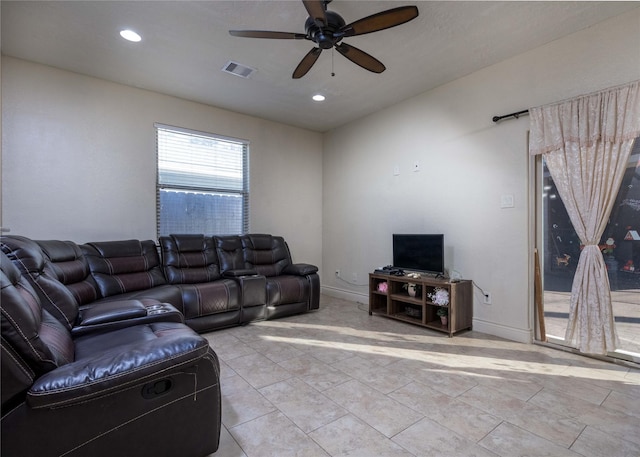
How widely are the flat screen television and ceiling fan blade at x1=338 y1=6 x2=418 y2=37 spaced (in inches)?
88.4

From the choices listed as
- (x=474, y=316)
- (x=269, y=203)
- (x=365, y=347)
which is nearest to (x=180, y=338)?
(x=365, y=347)

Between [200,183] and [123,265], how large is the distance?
1.52 meters

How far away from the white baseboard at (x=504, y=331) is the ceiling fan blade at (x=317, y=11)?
323 centimetres

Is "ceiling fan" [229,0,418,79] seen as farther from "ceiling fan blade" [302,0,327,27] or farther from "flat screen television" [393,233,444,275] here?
"flat screen television" [393,233,444,275]

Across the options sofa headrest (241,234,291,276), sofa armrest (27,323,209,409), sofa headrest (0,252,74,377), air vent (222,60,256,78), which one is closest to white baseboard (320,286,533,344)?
sofa headrest (241,234,291,276)

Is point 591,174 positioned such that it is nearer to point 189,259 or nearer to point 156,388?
point 156,388

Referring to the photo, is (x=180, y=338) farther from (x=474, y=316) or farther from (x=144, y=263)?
(x=474, y=316)

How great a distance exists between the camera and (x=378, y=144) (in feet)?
15.1

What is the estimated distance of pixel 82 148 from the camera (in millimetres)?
3553

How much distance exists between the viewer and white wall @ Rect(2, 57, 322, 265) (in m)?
3.21

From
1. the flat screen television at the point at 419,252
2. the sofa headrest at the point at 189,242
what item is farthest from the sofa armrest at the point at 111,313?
the flat screen television at the point at 419,252

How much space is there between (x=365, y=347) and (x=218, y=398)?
1784 mm

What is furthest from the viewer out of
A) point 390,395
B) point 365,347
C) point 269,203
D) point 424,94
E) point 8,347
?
point 269,203

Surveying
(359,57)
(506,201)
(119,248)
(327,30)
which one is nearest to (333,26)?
(327,30)
